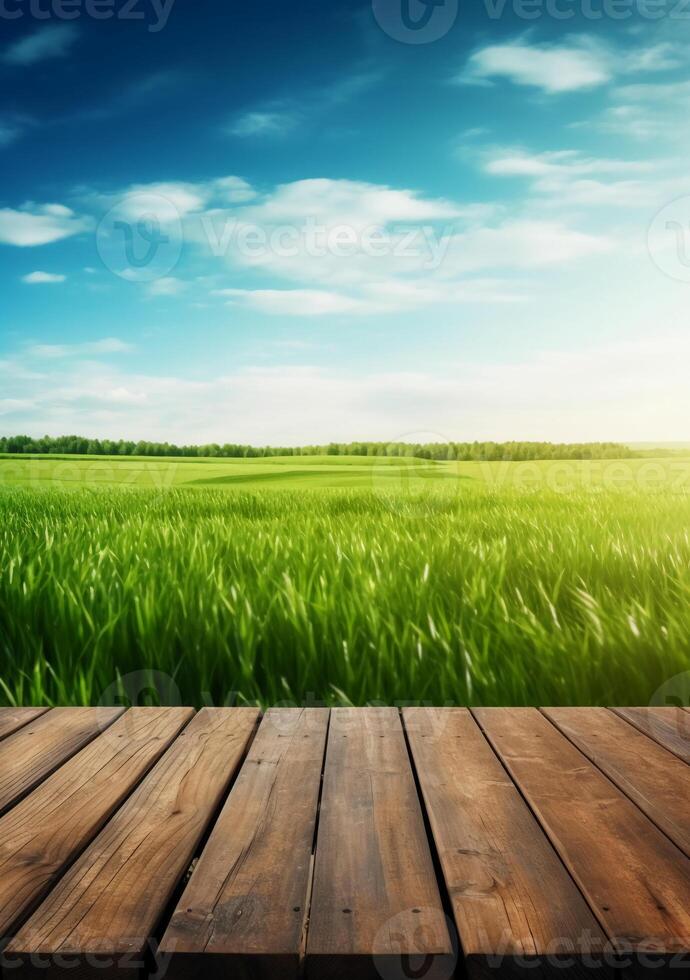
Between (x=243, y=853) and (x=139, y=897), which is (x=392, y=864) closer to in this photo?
(x=243, y=853)

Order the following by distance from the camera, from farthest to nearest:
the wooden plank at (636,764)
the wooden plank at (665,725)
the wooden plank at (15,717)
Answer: the wooden plank at (15,717) → the wooden plank at (665,725) → the wooden plank at (636,764)

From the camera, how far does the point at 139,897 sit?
48.0 inches

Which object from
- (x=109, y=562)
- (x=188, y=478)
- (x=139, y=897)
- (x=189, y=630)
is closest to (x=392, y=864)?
(x=139, y=897)

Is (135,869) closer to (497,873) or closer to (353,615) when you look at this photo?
(497,873)

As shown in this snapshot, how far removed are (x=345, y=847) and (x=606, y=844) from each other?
47 cm

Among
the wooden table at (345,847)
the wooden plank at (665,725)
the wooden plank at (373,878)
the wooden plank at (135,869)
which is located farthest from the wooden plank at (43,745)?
the wooden plank at (665,725)

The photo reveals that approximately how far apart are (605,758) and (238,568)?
2.78 metres

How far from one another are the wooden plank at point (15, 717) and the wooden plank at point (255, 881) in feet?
2.31

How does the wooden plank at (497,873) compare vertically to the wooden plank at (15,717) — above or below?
above

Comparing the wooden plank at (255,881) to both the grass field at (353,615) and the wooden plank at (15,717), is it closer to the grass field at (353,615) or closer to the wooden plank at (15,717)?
the wooden plank at (15,717)

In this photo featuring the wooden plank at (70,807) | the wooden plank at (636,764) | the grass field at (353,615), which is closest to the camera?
the wooden plank at (70,807)

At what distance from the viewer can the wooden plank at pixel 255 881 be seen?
1.08 metres

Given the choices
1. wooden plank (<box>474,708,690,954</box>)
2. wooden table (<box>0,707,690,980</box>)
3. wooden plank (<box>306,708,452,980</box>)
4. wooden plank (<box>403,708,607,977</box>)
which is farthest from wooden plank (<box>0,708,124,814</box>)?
wooden plank (<box>474,708,690,954</box>)

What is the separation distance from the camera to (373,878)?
127 centimetres
